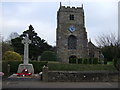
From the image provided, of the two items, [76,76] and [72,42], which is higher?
[72,42]

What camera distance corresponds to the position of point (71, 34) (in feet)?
146

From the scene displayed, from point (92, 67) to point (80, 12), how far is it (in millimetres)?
24963

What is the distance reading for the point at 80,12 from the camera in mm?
46125

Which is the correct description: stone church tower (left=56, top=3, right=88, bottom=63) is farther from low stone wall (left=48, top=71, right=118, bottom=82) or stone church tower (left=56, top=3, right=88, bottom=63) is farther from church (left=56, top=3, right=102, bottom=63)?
low stone wall (left=48, top=71, right=118, bottom=82)

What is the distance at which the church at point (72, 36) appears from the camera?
43.8 metres

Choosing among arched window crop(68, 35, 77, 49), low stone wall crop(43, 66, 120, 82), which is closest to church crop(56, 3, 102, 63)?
arched window crop(68, 35, 77, 49)

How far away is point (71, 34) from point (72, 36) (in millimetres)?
681

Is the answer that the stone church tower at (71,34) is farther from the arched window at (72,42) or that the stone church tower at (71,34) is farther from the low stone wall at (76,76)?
the low stone wall at (76,76)

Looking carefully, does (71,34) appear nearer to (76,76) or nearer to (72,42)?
(72,42)

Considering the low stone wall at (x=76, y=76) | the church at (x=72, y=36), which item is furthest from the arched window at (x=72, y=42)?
the low stone wall at (x=76, y=76)

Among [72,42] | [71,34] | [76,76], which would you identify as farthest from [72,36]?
[76,76]

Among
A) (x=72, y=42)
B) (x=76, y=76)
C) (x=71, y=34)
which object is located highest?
(x=71, y=34)

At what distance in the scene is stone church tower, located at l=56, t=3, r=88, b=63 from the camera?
43781mm

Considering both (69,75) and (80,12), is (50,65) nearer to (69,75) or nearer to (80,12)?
(69,75)
